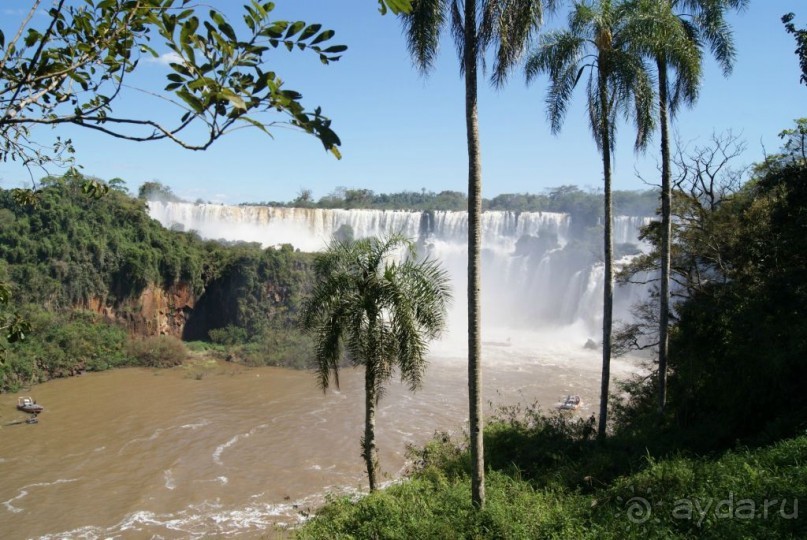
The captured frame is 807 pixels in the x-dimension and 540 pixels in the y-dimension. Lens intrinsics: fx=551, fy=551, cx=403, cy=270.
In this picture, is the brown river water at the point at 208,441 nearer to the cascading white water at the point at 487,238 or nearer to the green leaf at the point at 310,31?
the green leaf at the point at 310,31

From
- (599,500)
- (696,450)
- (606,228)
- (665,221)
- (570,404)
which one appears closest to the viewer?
(599,500)

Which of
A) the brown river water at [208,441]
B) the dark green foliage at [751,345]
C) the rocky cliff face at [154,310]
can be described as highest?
the dark green foliage at [751,345]

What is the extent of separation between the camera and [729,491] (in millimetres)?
5566

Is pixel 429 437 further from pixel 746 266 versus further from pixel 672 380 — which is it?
pixel 746 266

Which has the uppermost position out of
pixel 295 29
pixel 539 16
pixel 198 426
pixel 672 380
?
pixel 539 16

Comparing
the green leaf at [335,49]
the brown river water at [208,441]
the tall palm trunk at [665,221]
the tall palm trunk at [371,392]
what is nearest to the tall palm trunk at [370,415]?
the tall palm trunk at [371,392]

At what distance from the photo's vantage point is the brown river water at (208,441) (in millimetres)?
12492

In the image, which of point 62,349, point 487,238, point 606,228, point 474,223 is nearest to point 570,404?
point 606,228

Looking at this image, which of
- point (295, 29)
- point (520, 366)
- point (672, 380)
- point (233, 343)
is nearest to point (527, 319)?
point (520, 366)

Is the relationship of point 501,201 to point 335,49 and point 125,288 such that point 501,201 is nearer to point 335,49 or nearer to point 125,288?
point 125,288

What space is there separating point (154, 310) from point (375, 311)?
25199 mm

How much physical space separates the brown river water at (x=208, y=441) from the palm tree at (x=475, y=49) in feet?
15.4

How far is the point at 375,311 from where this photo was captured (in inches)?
323

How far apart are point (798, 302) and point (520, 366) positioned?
779 inches
